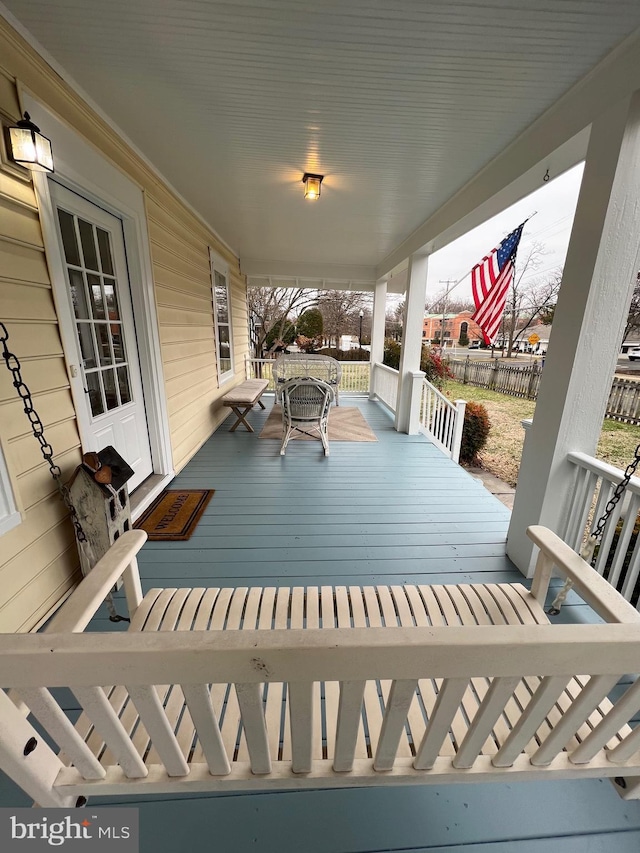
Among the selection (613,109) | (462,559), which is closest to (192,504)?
(462,559)

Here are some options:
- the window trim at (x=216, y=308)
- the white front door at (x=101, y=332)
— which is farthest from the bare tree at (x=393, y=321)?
the white front door at (x=101, y=332)

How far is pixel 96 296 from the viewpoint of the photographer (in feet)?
7.35

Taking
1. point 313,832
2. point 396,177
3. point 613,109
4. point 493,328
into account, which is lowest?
point 313,832

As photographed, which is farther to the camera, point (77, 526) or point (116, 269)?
point (116, 269)

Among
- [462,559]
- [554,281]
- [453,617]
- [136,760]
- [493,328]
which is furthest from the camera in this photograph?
[554,281]

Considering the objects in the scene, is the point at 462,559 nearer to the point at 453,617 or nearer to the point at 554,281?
the point at 453,617

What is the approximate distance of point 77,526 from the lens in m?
1.61

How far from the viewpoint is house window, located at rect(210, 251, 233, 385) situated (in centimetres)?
486

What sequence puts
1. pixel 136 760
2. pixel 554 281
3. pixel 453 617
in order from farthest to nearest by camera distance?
pixel 554 281, pixel 453 617, pixel 136 760

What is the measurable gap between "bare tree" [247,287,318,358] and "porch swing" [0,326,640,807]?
11.3 metres

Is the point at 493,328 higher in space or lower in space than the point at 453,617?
higher

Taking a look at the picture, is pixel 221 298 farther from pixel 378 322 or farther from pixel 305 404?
pixel 378 322

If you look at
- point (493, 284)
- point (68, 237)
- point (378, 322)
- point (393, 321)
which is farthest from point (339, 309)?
point (68, 237)

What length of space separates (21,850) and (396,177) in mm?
3905
